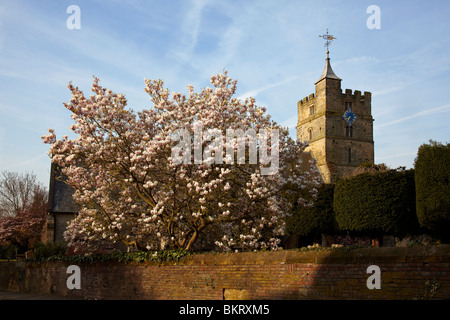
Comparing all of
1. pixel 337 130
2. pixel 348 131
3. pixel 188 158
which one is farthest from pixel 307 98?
pixel 188 158

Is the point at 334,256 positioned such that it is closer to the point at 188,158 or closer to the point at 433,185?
the point at 188,158

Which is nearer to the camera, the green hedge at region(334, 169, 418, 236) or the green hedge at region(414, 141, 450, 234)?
the green hedge at region(414, 141, 450, 234)

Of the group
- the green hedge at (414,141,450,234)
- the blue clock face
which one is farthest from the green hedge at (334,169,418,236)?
the blue clock face

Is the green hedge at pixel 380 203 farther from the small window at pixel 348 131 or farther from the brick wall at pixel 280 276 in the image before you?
the small window at pixel 348 131

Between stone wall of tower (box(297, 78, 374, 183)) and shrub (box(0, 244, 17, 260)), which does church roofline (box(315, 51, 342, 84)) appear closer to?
stone wall of tower (box(297, 78, 374, 183))

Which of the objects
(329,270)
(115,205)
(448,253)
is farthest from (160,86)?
(448,253)

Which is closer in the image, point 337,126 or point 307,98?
point 337,126

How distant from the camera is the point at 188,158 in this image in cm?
1336

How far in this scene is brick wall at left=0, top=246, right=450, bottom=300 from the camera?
8.32 meters

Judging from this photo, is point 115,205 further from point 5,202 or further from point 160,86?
point 5,202

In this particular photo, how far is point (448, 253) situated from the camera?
7.93 m

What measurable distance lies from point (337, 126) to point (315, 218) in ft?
121

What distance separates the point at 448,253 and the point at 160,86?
10271mm

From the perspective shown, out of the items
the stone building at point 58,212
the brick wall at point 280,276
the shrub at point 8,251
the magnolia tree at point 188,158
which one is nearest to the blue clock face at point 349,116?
the stone building at point 58,212
